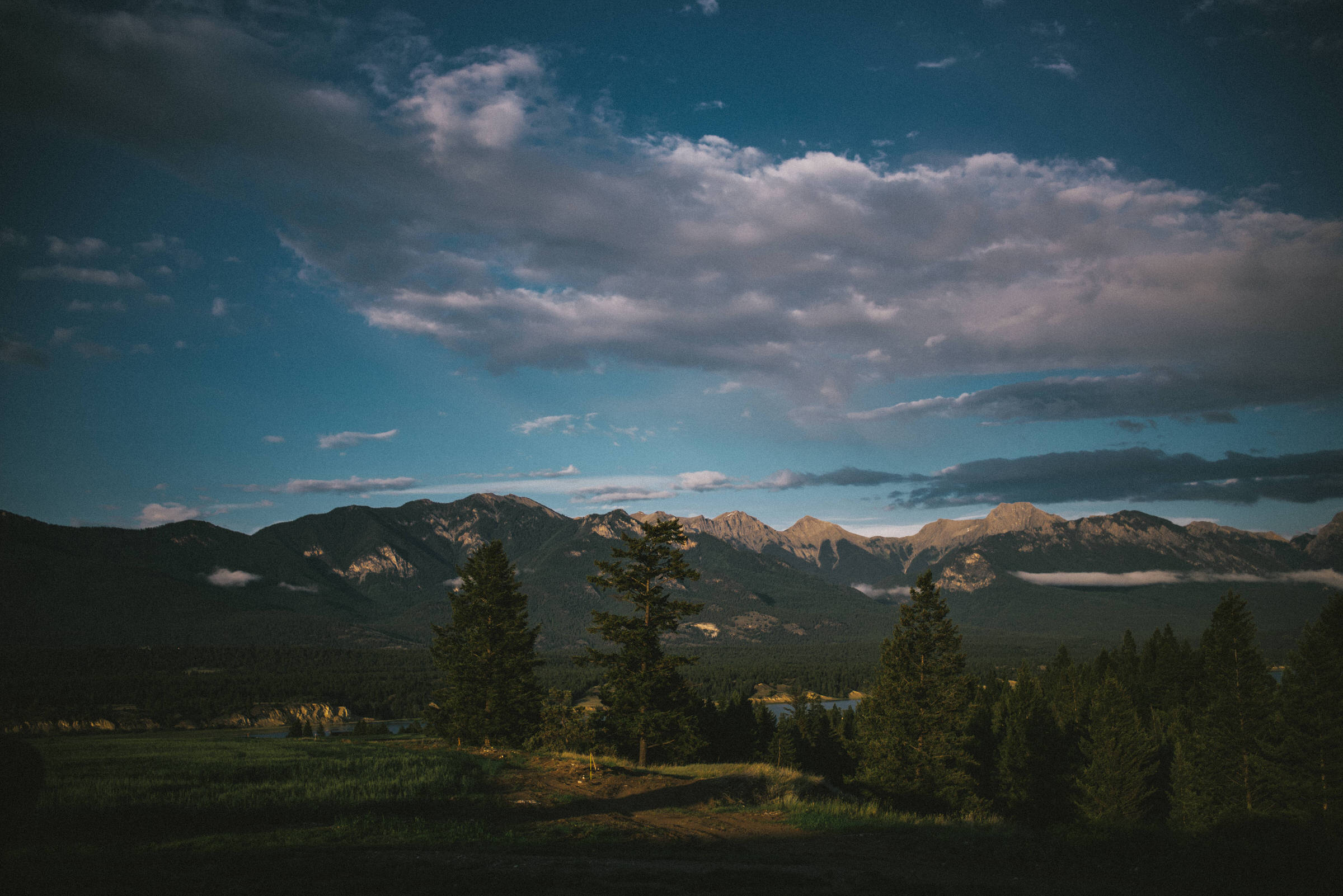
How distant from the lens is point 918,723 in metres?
37.6

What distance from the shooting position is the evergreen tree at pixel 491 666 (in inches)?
1538

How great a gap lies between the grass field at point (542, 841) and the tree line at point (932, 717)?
7879 millimetres

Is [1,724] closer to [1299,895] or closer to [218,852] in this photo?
[218,852]

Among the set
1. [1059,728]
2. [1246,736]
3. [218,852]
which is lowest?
[1059,728]

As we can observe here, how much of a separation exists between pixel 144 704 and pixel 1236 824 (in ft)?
586

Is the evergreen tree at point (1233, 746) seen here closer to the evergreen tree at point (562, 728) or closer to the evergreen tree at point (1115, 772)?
the evergreen tree at point (1115, 772)

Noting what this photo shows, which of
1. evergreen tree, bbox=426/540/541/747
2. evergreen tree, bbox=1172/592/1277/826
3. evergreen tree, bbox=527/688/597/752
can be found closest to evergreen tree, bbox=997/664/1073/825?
evergreen tree, bbox=1172/592/1277/826

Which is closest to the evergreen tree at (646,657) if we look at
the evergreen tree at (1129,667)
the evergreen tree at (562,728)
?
the evergreen tree at (562,728)

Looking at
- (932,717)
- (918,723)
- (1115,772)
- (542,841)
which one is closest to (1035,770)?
(1115,772)

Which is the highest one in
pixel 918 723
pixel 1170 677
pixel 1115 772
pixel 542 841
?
pixel 542 841

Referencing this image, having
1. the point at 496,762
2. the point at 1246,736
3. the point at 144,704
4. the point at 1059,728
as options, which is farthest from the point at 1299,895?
the point at 144,704

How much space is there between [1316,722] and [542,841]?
43244 millimetres

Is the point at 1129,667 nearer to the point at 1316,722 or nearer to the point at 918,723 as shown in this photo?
the point at 1316,722

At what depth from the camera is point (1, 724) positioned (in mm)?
92688
